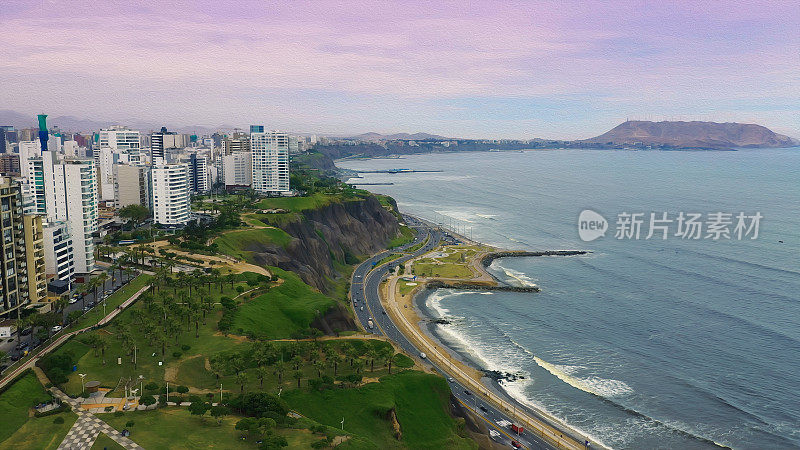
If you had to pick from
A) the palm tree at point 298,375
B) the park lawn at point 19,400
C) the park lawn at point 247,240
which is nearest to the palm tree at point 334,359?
the palm tree at point 298,375

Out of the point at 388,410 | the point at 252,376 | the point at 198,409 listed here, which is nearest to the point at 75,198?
the point at 252,376

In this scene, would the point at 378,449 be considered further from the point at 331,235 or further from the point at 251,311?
the point at 331,235

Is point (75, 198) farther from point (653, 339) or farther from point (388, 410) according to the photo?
point (653, 339)

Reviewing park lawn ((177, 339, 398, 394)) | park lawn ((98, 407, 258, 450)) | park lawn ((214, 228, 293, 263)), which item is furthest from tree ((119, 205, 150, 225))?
park lawn ((98, 407, 258, 450))

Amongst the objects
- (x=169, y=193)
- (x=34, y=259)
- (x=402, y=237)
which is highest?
(x=169, y=193)

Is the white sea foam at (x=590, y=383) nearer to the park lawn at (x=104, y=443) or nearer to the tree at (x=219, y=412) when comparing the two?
the tree at (x=219, y=412)

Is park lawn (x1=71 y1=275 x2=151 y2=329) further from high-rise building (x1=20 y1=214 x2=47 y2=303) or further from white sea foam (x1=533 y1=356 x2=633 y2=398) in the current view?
white sea foam (x1=533 y1=356 x2=633 y2=398)

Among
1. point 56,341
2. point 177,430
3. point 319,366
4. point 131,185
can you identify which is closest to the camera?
point 177,430
